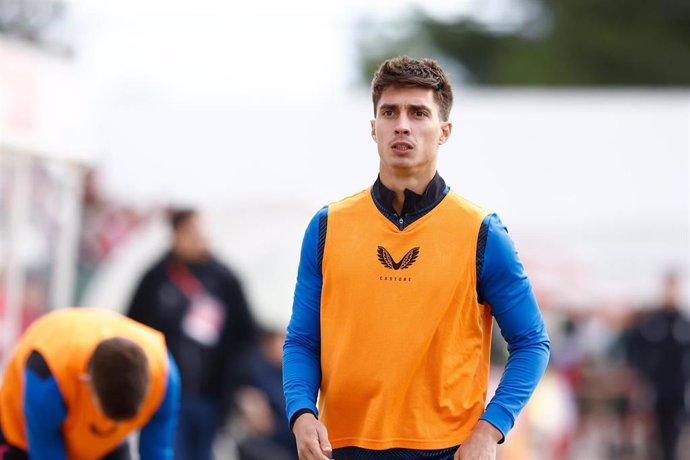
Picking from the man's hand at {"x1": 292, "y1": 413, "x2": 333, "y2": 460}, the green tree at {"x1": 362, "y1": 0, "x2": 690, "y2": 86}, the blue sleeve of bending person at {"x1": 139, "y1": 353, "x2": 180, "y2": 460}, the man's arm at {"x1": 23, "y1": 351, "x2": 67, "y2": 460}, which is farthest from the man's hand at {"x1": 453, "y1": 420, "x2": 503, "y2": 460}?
the green tree at {"x1": 362, "y1": 0, "x2": 690, "y2": 86}

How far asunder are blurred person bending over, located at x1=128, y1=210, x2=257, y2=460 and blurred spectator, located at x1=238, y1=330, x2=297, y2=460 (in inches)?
21.8

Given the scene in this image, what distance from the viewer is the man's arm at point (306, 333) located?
4289 millimetres

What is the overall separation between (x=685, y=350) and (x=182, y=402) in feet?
21.0

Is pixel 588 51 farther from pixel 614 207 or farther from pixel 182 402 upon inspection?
pixel 182 402

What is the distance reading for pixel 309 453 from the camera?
13.5ft

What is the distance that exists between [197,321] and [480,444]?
19.6 ft

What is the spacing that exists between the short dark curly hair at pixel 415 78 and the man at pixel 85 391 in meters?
1.53

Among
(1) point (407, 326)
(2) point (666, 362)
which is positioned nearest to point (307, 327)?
(1) point (407, 326)

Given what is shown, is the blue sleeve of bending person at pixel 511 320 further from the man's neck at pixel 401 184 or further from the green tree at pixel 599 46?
the green tree at pixel 599 46

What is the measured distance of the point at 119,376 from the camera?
5.15 meters

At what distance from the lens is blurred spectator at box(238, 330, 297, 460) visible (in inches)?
425

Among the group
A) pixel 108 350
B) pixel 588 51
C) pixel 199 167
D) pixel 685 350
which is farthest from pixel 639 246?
pixel 588 51

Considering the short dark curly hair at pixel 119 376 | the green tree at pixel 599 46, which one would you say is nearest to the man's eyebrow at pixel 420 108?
A: the short dark curly hair at pixel 119 376

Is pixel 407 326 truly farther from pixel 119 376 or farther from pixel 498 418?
pixel 119 376
